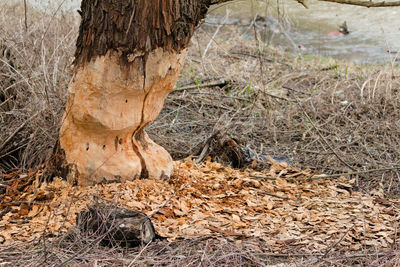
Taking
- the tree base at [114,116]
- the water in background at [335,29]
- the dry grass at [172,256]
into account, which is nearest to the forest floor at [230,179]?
the dry grass at [172,256]

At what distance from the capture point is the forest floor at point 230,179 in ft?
7.30

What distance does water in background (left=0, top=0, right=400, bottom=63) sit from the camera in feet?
24.8

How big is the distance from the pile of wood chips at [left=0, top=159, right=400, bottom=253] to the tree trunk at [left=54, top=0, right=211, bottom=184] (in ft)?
0.44

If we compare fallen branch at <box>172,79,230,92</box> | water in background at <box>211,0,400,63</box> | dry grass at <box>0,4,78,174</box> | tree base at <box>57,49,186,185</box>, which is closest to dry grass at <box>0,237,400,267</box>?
tree base at <box>57,49,186,185</box>

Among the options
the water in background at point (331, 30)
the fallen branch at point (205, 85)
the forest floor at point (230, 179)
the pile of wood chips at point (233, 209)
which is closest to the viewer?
the forest floor at point (230, 179)

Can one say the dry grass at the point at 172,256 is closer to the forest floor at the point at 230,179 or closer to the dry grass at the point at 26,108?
the forest floor at the point at 230,179

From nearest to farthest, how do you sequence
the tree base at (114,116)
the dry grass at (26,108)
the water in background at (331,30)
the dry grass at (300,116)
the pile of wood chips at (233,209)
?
the pile of wood chips at (233,209) → the tree base at (114,116) → the dry grass at (26,108) → the dry grass at (300,116) → the water in background at (331,30)

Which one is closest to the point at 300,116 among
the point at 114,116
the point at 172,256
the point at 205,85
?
the point at 205,85

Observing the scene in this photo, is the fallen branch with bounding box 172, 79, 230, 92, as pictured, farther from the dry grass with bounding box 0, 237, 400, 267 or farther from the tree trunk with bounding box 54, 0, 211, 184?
the dry grass with bounding box 0, 237, 400, 267

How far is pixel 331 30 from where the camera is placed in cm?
877

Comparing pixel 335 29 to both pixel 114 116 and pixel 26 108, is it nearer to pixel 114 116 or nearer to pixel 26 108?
pixel 26 108

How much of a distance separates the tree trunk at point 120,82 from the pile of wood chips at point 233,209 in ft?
0.44

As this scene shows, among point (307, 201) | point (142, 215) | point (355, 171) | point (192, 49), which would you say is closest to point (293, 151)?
point (355, 171)

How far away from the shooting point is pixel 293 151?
382 centimetres
